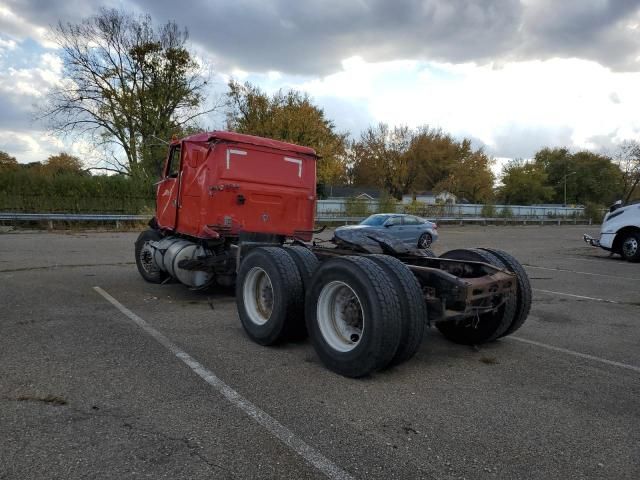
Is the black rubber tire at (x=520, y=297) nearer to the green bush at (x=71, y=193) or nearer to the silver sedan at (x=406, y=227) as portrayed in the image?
the silver sedan at (x=406, y=227)

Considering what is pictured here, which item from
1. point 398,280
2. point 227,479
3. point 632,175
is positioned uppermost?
point 632,175

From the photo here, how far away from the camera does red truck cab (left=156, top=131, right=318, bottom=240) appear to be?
746 centimetres

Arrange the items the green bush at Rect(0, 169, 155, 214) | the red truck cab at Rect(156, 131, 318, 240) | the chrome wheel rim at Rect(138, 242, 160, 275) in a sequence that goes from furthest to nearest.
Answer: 1. the green bush at Rect(0, 169, 155, 214)
2. the chrome wheel rim at Rect(138, 242, 160, 275)
3. the red truck cab at Rect(156, 131, 318, 240)

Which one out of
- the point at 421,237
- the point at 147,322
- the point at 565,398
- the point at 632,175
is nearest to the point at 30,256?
the point at 147,322

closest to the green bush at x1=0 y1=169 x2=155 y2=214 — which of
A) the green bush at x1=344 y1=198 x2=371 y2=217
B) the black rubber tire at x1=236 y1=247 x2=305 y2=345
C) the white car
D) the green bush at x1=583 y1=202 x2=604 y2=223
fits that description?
the green bush at x1=344 y1=198 x2=371 y2=217

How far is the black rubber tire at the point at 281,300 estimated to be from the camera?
4828mm

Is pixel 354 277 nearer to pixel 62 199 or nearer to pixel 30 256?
pixel 30 256

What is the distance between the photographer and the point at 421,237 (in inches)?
834

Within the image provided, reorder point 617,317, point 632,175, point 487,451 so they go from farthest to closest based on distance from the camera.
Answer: point 632,175
point 617,317
point 487,451

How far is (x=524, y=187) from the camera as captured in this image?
263 ft

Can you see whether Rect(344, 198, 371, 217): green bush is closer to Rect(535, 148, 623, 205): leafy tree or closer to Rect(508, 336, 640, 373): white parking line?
Rect(508, 336, 640, 373): white parking line

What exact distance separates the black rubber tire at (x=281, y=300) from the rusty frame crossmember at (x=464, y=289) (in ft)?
3.79

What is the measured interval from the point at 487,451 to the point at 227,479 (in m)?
1.56

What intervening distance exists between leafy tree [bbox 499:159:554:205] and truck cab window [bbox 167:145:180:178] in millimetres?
79527
